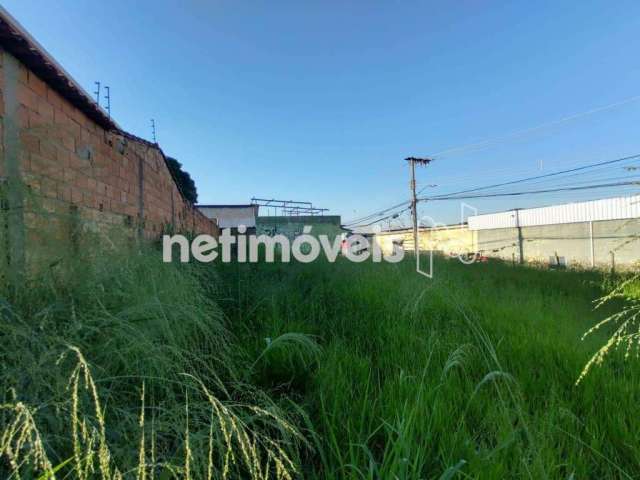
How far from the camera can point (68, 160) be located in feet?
6.69

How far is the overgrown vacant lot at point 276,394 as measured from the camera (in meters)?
0.78

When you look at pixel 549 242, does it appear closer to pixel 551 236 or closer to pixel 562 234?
pixel 551 236

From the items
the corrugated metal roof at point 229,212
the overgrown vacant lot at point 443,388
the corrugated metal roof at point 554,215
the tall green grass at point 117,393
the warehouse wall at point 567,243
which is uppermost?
the corrugated metal roof at point 229,212

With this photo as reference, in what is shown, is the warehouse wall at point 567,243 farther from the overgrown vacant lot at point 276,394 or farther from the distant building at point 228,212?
the distant building at point 228,212

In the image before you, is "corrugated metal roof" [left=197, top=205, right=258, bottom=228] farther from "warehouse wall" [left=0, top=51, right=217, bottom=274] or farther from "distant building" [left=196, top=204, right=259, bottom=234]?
"warehouse wall" [left=0, top=51, right=217, bottom=274]

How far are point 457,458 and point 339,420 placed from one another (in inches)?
16.9

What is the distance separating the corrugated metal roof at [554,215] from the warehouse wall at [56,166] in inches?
612

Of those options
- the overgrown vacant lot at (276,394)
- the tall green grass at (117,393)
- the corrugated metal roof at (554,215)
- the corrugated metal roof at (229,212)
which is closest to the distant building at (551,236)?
the corrugated metal roof at (554,215)

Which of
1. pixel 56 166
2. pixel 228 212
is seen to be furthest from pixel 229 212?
pixel 56 166

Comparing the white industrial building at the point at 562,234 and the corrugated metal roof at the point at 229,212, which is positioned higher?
the corrugated metal roof at the point at 229,212

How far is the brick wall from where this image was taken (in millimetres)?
1552

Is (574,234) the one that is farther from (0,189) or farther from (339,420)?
(0,189)

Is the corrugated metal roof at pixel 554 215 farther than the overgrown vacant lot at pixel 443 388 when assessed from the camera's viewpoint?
Yes

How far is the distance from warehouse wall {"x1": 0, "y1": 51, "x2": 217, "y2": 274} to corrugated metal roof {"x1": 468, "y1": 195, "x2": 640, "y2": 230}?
15.5 meters
